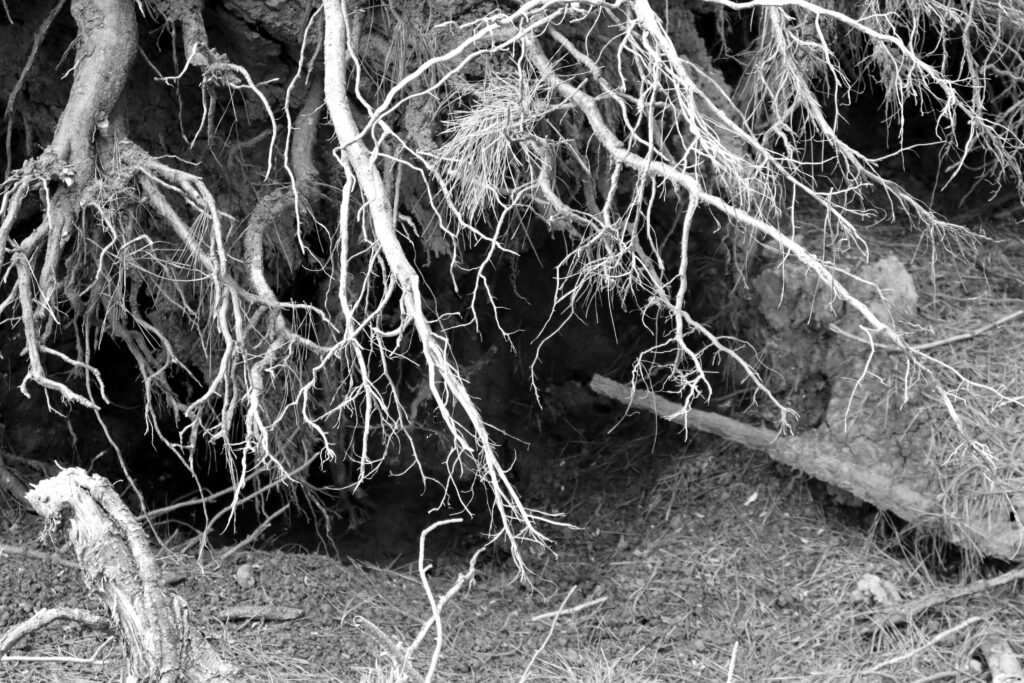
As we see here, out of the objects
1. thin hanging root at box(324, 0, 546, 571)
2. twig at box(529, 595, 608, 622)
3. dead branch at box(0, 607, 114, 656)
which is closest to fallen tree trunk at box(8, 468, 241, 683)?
dead branch at box(0, 607, 114, 656)

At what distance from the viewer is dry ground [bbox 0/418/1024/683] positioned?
2768 mm

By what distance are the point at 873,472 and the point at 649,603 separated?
0.96 m

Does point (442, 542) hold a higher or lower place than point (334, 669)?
lower

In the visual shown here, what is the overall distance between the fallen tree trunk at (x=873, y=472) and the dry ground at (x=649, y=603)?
5.3 inches

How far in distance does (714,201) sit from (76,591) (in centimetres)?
244

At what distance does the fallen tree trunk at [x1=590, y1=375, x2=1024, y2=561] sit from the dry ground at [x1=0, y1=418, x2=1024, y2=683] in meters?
0.13

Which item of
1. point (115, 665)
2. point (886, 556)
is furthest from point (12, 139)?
point (886, 556)

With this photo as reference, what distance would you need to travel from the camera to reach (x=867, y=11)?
3.17 meters

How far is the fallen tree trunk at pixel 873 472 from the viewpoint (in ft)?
9.53

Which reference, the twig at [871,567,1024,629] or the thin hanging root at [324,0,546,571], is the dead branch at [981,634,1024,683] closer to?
the twig at [871,567,1024,629]

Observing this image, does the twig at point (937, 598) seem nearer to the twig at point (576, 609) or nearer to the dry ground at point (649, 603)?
the dry ground at point (649, 603)

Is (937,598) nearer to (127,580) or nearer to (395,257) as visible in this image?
(395,257)

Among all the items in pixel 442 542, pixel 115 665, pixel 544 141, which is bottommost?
pixel 442 542

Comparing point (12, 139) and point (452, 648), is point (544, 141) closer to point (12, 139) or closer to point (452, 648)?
point (452, 648)
